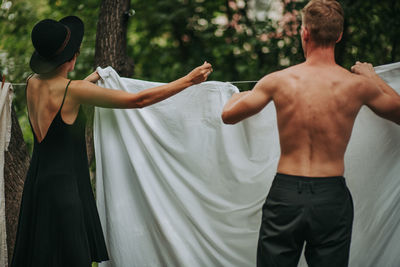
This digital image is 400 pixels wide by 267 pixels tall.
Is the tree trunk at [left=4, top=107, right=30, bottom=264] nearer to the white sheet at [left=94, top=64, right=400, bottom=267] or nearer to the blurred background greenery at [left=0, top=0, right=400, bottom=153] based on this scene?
the white sheet at [left=94, top=64, right=400, bottom=267]

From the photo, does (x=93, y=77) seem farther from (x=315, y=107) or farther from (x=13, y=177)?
(x=315, y=107)

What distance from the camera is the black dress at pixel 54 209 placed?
269cm

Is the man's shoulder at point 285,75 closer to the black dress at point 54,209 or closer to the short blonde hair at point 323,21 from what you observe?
the short blonde hair at point 323,21


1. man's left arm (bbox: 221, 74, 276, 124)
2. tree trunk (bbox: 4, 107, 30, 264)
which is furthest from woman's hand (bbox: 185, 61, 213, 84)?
tree trunk (bbox: 4, 107, 30, 264)

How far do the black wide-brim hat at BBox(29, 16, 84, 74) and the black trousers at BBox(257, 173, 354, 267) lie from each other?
5.00ft

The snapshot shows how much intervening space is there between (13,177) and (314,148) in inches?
101

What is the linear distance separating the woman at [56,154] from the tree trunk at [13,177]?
3.00 ft

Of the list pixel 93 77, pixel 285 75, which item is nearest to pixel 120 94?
pixel 93 77

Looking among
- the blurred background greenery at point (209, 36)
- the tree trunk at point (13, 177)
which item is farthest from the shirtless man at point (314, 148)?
the blurred background greenery at point (209, 36)

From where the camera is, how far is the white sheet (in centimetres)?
335

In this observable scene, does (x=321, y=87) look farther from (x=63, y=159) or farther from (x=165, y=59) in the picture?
(x=165, y=59)

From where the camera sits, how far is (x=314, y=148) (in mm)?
2320

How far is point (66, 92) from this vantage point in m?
2.70

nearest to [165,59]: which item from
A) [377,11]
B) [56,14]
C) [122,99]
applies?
[56,14]
